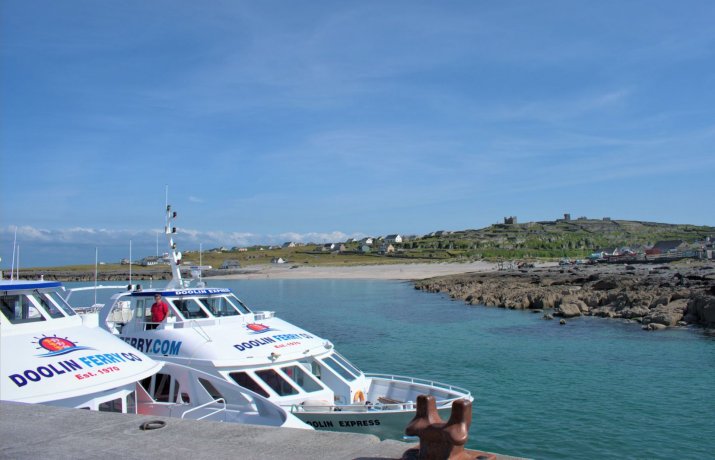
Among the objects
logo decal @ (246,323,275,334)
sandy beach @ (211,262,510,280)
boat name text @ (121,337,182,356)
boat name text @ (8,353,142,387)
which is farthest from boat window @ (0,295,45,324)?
sandy beach @ (211,262,510,280)

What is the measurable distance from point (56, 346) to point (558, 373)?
1905 cm

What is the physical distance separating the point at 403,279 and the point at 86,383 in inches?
3713

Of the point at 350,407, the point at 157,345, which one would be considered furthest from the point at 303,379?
the point at 157,345

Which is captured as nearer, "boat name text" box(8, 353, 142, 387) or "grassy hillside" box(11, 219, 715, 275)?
"boat name text" box(8, 353, 142, 387)

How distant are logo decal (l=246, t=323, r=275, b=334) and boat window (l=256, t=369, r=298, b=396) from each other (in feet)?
5.03

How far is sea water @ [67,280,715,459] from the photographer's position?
15.9m

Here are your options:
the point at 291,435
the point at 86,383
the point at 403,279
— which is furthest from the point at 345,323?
the point at 403,279

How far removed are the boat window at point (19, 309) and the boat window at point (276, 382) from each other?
214 inches

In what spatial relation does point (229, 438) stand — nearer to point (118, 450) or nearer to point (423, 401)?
point (118, 450)

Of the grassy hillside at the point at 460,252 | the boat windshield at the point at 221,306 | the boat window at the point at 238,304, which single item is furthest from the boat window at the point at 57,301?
the grassy hillside at the point at 460,252

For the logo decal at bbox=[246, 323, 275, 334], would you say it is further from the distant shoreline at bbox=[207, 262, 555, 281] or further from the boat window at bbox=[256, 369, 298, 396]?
the distant shoreline at bbox=[207, 262, 555, 281]

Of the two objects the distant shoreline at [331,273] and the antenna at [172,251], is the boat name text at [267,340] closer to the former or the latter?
the antenna at [172,251]

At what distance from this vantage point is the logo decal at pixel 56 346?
10852 millimetres

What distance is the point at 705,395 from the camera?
65.7ft
